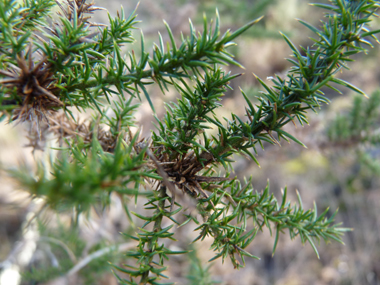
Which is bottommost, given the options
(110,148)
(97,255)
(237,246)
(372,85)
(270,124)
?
(97,255)

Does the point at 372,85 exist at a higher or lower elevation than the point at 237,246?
higher

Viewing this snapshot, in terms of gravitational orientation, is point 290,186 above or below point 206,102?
above

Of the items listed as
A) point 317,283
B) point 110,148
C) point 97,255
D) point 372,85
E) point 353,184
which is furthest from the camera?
point 372,85

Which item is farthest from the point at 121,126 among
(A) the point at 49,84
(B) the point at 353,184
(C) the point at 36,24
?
(B) the point at 353,184

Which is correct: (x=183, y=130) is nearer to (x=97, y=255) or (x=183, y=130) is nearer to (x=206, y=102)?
(x=206, y=102)

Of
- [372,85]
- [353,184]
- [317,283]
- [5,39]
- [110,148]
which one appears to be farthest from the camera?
[372,85]

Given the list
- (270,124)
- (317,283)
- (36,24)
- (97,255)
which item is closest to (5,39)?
(36,24)

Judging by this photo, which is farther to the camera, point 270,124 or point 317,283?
point 317,283

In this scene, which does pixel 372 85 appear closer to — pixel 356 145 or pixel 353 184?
pixel 353 184

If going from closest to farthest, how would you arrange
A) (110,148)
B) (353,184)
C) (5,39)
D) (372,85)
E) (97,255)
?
(5,39) → (110,148) → (97,255) → (353,184) → (372,85)
